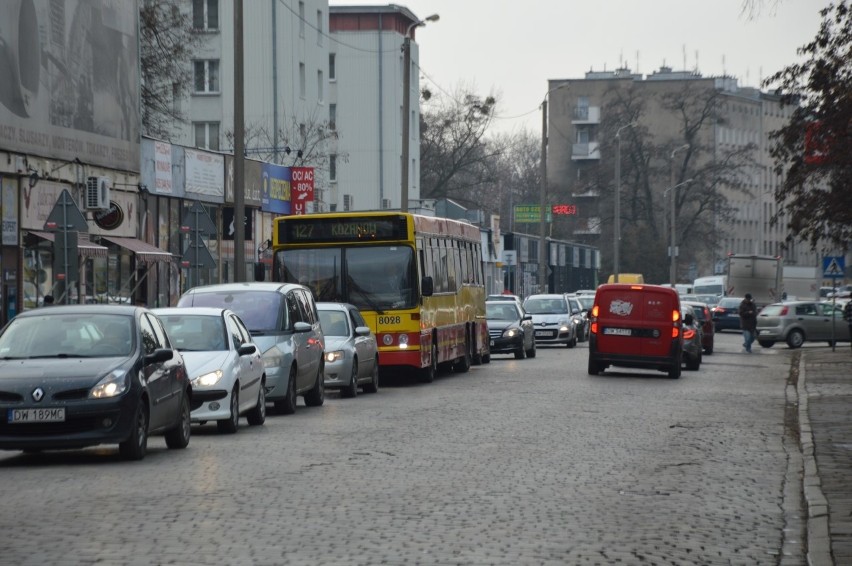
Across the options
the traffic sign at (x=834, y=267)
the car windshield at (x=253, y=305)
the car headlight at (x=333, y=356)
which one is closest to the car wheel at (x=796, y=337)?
the traffic sign at (x=834, y=267)

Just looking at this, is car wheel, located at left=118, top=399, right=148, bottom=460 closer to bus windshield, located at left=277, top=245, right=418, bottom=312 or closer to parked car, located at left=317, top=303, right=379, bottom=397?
parked car, located at left=317, top=303, right=379, bottom=397

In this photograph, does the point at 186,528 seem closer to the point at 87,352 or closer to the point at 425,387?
the point at 87,352

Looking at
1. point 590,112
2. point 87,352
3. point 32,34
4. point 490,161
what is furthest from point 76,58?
point 590,112

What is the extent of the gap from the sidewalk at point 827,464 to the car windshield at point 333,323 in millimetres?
6974

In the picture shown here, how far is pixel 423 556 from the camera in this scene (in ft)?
31.7

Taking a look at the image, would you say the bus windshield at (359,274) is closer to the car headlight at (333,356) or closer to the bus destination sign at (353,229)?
the bus destination sign at (353,229)

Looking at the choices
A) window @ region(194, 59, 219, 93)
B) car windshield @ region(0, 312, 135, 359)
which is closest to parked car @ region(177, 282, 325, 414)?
car windshield @ region(0, 312, 135, 359)

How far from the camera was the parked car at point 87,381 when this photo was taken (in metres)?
14.9

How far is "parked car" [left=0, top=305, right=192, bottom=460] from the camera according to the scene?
14.9m

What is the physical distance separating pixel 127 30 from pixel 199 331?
79.6 ft

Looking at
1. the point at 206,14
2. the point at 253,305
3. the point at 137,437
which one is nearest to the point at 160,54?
the point at 206,14

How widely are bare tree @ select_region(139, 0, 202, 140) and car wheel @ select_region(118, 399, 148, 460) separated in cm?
3438

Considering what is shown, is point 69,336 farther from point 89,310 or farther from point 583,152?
point 583,152

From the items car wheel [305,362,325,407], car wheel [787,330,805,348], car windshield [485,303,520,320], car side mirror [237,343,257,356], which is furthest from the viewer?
car wheel [787,330,805,348]
